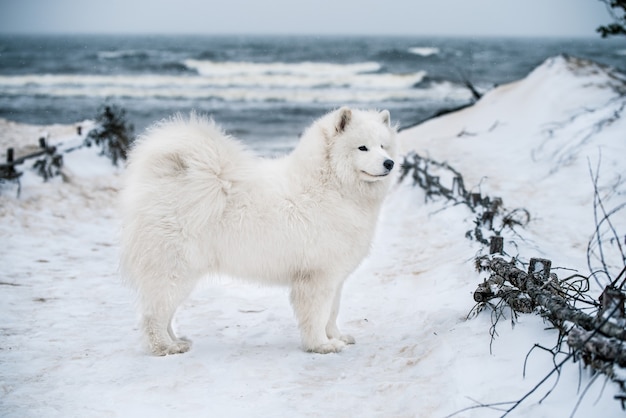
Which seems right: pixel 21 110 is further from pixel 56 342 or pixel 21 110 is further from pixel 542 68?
pixel 56 342

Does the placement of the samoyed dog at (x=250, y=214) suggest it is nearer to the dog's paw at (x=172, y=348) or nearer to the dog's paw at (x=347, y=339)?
the dog's paw at (x=172, y=348)

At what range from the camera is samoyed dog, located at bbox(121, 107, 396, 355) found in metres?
4.09

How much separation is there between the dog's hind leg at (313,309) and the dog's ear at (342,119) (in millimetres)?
1151

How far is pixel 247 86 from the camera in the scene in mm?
37281

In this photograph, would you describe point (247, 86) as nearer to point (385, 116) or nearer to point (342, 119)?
point (385, 116)

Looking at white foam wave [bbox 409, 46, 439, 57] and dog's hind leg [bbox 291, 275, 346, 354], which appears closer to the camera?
dog's hind leg [bbox 291, 275, 346, 354]

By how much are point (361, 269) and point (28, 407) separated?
3998 millimetres

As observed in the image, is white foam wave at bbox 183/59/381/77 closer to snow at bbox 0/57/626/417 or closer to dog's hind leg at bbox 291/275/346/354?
snow at bbox 0/57/626/417

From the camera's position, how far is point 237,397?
3553 mm

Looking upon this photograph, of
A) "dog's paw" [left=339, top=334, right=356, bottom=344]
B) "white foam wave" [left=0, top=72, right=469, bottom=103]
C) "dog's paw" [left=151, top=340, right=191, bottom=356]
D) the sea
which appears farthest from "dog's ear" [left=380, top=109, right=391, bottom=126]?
"white foam wave" [left=0, top=72, right=469, bottom=103]

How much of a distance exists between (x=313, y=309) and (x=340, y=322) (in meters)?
0.97

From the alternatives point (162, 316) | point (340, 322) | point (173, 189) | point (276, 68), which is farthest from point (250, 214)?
point (276, 68)

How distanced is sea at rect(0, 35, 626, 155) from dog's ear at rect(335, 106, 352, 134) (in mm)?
11846

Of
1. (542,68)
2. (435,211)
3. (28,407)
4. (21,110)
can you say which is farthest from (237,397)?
(21,110)
